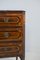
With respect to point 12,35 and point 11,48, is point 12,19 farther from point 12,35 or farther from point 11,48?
point 11,48

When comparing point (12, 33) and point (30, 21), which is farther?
point (30, 21)

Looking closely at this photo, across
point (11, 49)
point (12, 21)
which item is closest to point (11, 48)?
point (11, 49)

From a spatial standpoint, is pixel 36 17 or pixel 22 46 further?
pixel 36 17

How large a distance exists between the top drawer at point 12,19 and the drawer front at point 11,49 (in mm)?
315

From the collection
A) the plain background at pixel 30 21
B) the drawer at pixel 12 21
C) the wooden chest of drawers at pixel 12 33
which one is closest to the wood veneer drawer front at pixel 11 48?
the wooden chest of drawers at pixel 12 33

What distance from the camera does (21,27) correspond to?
6.56 ft

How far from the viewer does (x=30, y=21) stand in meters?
2.62

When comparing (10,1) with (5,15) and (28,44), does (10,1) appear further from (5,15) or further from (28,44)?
(28,44)

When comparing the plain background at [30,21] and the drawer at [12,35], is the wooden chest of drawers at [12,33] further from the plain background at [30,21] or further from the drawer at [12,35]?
the plain background at [30,21]

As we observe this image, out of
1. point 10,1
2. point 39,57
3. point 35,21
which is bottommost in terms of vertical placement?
point 39,57

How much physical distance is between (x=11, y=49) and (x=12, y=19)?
0.45m

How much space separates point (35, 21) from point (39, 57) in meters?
0.72

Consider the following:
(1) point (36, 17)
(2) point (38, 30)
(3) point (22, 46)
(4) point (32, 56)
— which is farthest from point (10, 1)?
(4) point (32, 56)

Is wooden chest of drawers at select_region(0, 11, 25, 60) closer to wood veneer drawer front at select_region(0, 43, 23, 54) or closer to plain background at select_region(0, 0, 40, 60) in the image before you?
wood veneer drawer front at select_region(0, 43, 23, 54)
